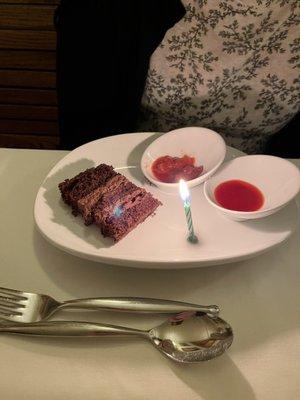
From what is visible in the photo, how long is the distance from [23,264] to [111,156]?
1.50ft

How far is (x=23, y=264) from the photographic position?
99 cm

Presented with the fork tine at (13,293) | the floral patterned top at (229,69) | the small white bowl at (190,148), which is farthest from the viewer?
the floral patterned top at (229,69)

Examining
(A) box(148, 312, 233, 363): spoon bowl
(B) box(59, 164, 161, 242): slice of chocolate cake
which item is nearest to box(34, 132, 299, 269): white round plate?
(B) box(59, 164, 161, 242): slice of chocolate cake

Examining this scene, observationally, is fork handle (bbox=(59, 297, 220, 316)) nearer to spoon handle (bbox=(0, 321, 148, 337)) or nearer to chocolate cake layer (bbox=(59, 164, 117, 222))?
spoon handle (bbox=(0, 321, 148, 337))

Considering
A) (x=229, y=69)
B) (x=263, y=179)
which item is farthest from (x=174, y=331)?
(x=229, y=69)

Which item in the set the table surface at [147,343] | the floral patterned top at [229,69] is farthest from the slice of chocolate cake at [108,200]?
the floral patterned top at [229,69]

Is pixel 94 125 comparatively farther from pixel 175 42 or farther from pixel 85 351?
pixel 85 351

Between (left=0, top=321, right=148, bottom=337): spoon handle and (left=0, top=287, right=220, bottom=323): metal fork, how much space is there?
21 millimetres

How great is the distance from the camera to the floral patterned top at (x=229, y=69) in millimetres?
1314

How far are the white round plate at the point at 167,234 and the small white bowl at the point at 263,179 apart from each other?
0.10ft

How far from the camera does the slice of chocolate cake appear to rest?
3.26 ft

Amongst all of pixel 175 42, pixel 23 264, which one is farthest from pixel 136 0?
pixel 23 264

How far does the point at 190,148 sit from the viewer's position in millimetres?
1290

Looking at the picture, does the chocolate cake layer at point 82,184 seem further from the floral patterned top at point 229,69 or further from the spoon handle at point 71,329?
the floral patterned top at point 229,69
